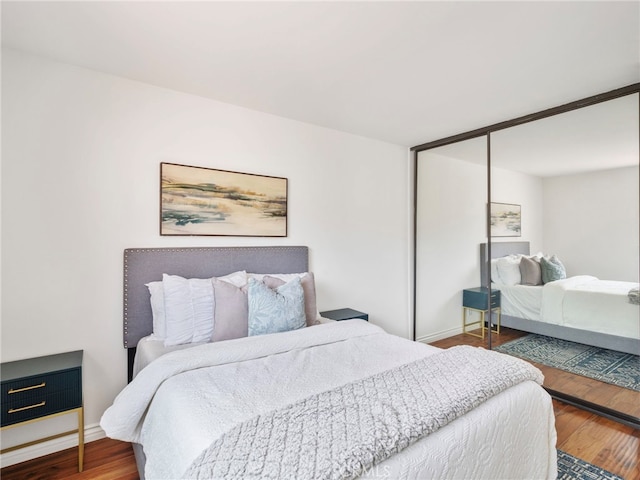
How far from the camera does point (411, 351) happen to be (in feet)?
6.63

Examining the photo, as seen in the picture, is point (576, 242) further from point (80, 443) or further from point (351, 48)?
point (80, 443)

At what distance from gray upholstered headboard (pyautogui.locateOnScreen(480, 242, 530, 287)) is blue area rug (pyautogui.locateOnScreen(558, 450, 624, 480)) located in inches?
65.1

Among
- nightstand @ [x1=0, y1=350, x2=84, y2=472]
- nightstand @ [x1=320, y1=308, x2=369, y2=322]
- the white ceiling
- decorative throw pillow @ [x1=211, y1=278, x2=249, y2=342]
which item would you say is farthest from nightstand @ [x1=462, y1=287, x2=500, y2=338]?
nightstand @ [x1=0, y1=350, x2=84, y2=472]

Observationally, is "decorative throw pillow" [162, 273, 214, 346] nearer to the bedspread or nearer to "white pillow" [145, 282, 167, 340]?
"white pillow" [145, 282, 167, 340]

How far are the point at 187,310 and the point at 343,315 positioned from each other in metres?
1.48

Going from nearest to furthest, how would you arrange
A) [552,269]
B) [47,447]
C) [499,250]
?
[47,447] < [552,269] < [499,250]

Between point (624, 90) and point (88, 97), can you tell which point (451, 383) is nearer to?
point (624, 90)

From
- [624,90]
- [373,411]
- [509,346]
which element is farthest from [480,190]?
[373,411]

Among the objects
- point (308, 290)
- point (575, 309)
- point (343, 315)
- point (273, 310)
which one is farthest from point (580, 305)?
point (273, 310)

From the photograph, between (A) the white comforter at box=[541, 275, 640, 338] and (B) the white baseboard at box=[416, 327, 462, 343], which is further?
(B) the white baseboard at box=[416, 327, 462, 343]

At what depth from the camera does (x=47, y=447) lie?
2.13m

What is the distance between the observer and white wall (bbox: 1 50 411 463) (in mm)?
2066

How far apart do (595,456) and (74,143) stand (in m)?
3.86

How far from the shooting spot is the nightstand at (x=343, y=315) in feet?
10.2
